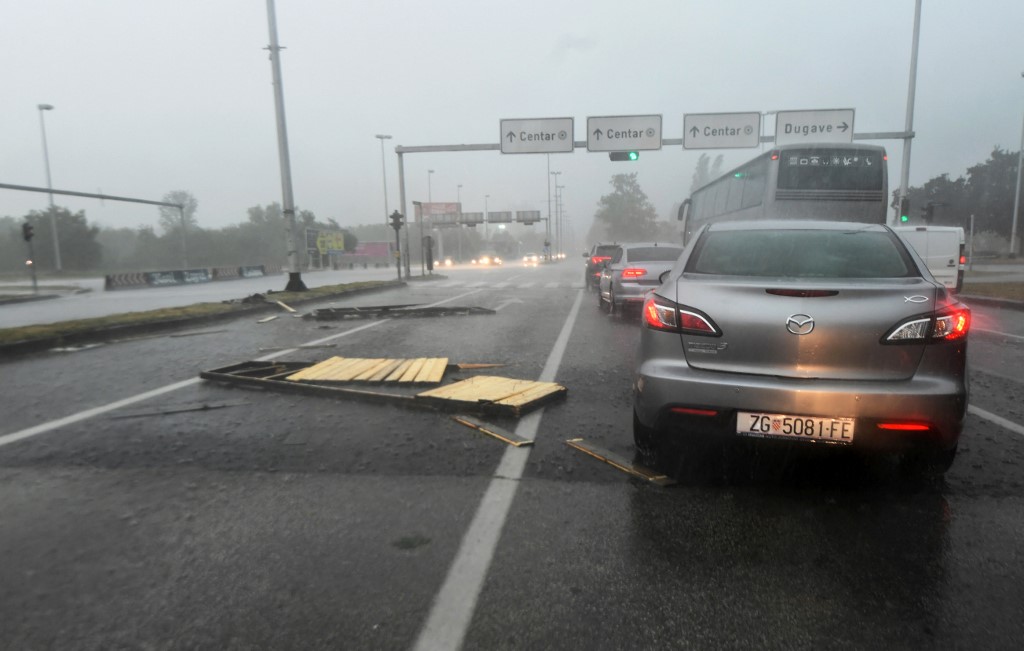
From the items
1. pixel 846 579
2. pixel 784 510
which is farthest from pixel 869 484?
pixel 846 579

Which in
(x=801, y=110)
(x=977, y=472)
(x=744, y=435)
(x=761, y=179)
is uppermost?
(x=801, y=110)

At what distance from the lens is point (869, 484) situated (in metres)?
3.70

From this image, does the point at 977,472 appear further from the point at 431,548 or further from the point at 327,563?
the point at 327,563

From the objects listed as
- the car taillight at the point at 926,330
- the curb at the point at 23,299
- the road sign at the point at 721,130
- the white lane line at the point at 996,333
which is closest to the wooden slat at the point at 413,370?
the car taillight at the point at 926,330

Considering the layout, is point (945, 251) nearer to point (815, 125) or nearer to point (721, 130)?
point (815, 125)

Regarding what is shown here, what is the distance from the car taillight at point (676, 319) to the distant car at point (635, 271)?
831 cm

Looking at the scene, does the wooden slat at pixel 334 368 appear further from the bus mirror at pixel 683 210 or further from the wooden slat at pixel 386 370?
the bus mirror at pixel 683 210

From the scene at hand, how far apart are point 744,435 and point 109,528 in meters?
3.26

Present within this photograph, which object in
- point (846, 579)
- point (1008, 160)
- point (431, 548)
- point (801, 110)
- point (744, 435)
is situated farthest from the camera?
point (1008, 160)

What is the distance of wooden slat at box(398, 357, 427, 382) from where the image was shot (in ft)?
21.1

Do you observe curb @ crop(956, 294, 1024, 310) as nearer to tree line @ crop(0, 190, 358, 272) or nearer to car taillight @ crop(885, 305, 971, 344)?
car taillight @ crop(885, 305, 971, 344)

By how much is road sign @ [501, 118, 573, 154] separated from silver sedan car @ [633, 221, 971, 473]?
2442cm

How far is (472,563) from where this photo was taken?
279cm

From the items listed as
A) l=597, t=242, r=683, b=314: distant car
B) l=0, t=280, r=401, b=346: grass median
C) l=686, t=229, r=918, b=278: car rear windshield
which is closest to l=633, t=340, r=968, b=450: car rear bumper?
l=686, t=229, r=918, b=278: car rear windshield
